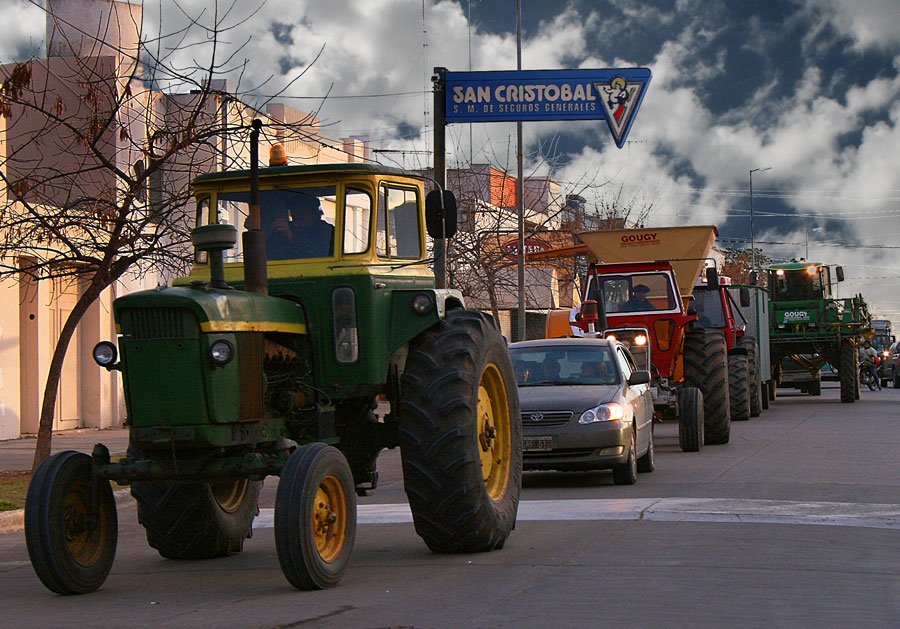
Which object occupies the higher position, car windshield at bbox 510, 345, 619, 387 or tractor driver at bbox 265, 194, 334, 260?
tractor driver at bbox 265, 194, 334, 260

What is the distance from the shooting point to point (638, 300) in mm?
23328

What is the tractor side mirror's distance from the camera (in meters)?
10.1

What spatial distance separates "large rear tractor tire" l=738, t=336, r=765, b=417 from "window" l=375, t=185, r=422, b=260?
64.0 ft

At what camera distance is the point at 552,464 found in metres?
15.7

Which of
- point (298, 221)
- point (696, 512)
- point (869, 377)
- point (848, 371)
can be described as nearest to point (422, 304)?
point (298, 221)

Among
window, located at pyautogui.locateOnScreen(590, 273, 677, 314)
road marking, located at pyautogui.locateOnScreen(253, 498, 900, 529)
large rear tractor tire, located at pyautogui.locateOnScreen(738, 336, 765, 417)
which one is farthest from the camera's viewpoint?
large rear tractor tire, located at pyautogui.locateOnScreen(738, 336, 765, 417)

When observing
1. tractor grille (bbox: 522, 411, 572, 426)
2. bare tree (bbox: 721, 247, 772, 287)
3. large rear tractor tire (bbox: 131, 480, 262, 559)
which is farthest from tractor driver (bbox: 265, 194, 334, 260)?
bare tree (bbox: 721, 247, 772, 287)

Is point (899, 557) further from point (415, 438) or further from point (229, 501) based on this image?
point (229, 501)

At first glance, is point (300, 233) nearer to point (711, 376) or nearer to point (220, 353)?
point (220, 353)

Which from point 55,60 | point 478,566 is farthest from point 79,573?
point 55,60

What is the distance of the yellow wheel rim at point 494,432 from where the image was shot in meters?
10.8

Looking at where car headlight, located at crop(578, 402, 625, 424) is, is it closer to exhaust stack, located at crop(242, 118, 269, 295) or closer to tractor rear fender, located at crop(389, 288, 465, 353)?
tractor rear fender, located at crop(389, 288, 465, 353)

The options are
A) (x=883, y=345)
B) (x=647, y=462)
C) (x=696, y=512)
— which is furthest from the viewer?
(x=883, y=345)

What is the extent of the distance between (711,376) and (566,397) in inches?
267
